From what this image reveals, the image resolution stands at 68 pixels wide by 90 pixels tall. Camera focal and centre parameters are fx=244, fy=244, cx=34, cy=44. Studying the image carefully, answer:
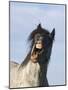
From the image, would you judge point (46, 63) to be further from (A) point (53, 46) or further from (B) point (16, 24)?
(B) point (16, 24)

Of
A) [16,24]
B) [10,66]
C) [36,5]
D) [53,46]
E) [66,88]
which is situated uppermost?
[36,5]

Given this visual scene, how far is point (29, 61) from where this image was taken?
2.49 m

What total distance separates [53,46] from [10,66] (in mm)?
498

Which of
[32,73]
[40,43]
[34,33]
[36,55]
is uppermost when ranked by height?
[34,33]

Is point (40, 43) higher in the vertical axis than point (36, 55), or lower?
higher

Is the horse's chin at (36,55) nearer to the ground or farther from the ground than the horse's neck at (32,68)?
farther from the ground

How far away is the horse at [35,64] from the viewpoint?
2.45 m

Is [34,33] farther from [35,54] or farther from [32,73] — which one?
[32,73]

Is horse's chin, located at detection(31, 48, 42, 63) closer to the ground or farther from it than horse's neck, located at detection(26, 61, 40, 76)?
farther from it

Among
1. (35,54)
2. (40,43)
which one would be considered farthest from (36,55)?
(40,43)

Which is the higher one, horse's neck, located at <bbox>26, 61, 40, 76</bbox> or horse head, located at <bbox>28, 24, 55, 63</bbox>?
horse head, located at <bbox>28, 24, 55, 63</bbox>

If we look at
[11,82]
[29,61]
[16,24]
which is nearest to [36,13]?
[16,24]

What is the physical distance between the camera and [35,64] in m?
2.51

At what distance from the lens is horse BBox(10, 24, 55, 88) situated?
2453mm
